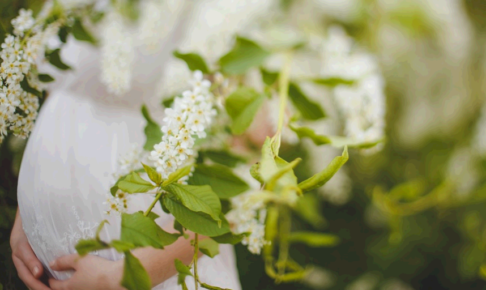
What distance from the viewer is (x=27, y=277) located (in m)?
0.35

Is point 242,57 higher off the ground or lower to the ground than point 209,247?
higher

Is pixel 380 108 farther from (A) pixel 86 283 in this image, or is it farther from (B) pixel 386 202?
(A) pixel 86 283

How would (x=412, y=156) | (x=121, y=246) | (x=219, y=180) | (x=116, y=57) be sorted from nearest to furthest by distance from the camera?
1. (x=121, y=246)
2. (x=219, y=180)
3. (x=116, y=57)
4. (x=412, y=156)

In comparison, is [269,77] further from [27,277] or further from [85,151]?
[27,277]

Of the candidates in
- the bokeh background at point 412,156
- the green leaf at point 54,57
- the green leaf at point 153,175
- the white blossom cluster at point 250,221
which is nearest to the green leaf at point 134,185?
the green leaf at point 153,175

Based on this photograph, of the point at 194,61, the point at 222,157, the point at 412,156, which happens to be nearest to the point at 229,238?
the point at 222,157

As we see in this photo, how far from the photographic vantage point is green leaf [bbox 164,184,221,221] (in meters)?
0.30

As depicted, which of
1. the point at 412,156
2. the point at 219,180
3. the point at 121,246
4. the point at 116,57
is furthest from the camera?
the point at 412,156

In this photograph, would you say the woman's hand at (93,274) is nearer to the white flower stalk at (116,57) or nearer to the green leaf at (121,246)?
the green leaf at (121,246)

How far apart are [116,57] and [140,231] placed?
28cm

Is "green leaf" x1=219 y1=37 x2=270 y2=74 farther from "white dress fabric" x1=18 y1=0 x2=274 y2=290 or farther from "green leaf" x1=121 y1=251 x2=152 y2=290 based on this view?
"green leaf" x1=121 y1=251 x2=152 y2=290

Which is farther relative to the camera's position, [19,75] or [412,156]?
[412,156]

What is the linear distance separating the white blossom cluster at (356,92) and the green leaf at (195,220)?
0.24 m

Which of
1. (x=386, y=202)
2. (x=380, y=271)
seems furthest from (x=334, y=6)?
(x=380, y=271)
